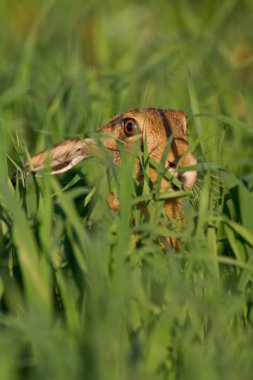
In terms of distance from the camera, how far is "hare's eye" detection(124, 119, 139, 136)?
4465 mm

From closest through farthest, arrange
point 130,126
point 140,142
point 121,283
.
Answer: point 121,283, point 140,142, point 130,126

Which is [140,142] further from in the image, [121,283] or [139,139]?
[121,283]

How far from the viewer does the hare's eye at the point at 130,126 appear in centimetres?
447

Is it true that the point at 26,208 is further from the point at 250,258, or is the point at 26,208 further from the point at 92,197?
the point at 250,258

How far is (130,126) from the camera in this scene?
14.7 feet

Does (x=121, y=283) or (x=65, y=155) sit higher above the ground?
(x=65, y=155)

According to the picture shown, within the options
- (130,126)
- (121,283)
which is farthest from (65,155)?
(121,283)

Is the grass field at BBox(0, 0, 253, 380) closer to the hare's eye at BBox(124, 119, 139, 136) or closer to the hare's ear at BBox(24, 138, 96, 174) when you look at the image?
the hare's ear at BBox(24, 138, 96, 174)

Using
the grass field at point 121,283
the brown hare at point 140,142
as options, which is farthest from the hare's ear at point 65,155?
the grass field at point 121,283

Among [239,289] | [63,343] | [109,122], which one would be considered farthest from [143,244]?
[109,122]

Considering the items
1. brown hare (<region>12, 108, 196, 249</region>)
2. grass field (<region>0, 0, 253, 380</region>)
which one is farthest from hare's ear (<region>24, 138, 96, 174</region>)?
grass field (<region>0, 0, 253, 380</region>)

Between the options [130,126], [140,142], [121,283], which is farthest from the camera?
[130,126]

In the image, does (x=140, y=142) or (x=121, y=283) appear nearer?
(x=121, y=283)

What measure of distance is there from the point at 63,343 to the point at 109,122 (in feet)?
7.74
